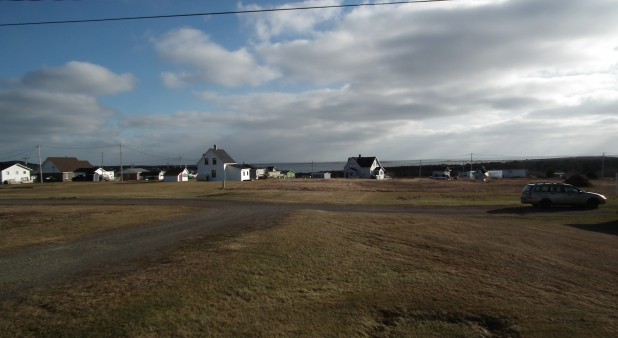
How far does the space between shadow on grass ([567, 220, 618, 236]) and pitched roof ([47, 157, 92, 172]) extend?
123817mm

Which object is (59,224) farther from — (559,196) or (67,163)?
(67,163)

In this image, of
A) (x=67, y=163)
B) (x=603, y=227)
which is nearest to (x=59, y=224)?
(x=603, y=227)

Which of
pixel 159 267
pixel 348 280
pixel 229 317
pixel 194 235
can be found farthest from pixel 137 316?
pixel 194 235

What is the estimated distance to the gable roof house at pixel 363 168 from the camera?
116 meters

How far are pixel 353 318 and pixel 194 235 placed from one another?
8.28 meters

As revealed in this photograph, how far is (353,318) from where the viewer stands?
646 centimetres

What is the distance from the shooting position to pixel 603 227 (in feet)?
63.5

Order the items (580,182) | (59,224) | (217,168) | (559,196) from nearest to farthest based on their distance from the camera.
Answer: (59,224) < (559,196) < (580,182) < (217,168)

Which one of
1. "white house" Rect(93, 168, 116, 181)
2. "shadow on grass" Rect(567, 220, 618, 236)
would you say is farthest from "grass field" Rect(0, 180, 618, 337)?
"white house" Rect(93, 168, 116, 181)

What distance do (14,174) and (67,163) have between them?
1785 centimetres

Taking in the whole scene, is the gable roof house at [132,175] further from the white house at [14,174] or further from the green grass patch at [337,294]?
the green grass patch at [337,294]

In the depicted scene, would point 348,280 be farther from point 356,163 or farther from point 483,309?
point 356,163

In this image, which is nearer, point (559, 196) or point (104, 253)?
point (104, 253)

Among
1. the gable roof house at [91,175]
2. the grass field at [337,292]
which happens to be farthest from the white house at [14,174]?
the grass field at [337,292]
